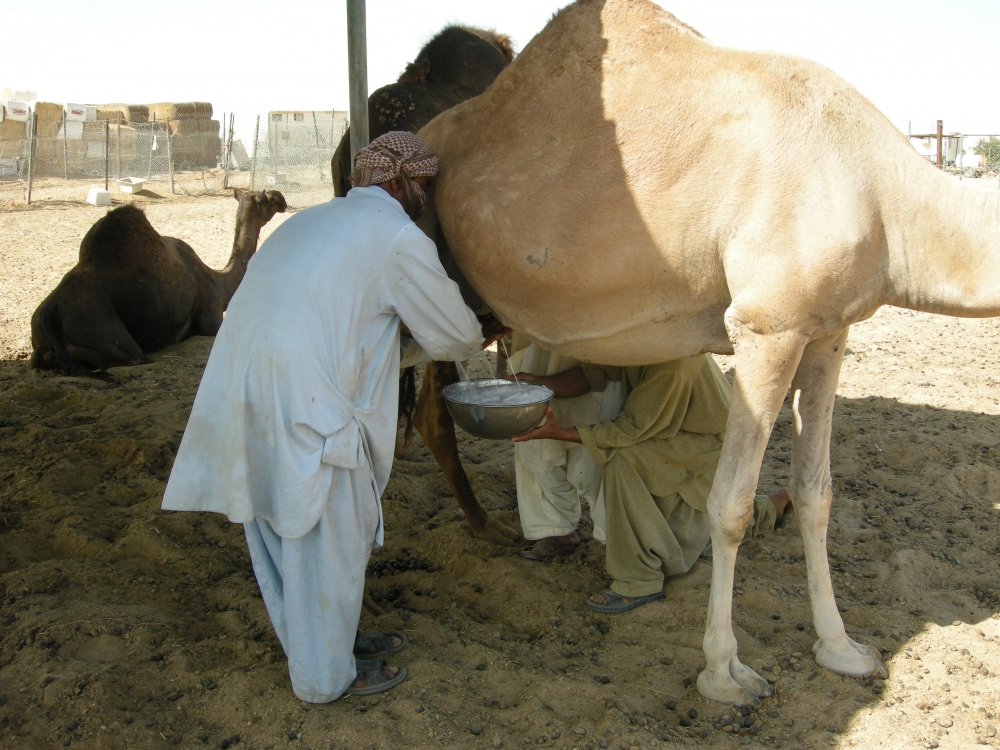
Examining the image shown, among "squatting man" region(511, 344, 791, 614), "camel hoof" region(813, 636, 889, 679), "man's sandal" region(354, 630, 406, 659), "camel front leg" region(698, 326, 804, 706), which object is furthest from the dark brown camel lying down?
"camel hoof" region(813, 636, 889, 679)

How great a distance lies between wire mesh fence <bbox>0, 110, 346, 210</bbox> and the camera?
1825 cm

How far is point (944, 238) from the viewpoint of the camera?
2.75 meters

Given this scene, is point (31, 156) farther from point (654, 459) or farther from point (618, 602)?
point (618, 602)

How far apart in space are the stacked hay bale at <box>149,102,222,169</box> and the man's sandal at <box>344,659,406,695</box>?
21.2 m

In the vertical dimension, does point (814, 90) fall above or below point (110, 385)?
above

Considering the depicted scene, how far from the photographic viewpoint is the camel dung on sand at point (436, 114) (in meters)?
4.09

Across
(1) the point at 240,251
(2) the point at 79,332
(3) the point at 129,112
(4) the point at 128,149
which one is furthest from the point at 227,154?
(2) the point at 79,332

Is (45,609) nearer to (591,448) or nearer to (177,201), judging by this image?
(591,448)

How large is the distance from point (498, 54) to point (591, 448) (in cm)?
300

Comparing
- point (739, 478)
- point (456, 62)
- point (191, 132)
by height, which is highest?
point (191, 132)

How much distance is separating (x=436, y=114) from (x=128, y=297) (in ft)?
11.6

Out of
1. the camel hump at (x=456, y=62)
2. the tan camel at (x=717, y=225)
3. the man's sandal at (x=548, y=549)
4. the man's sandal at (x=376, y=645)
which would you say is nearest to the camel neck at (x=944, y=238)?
the tan camel at (x=717, y=225)

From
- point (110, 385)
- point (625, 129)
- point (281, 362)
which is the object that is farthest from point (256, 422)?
point (110, 385)

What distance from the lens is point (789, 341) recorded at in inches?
108
